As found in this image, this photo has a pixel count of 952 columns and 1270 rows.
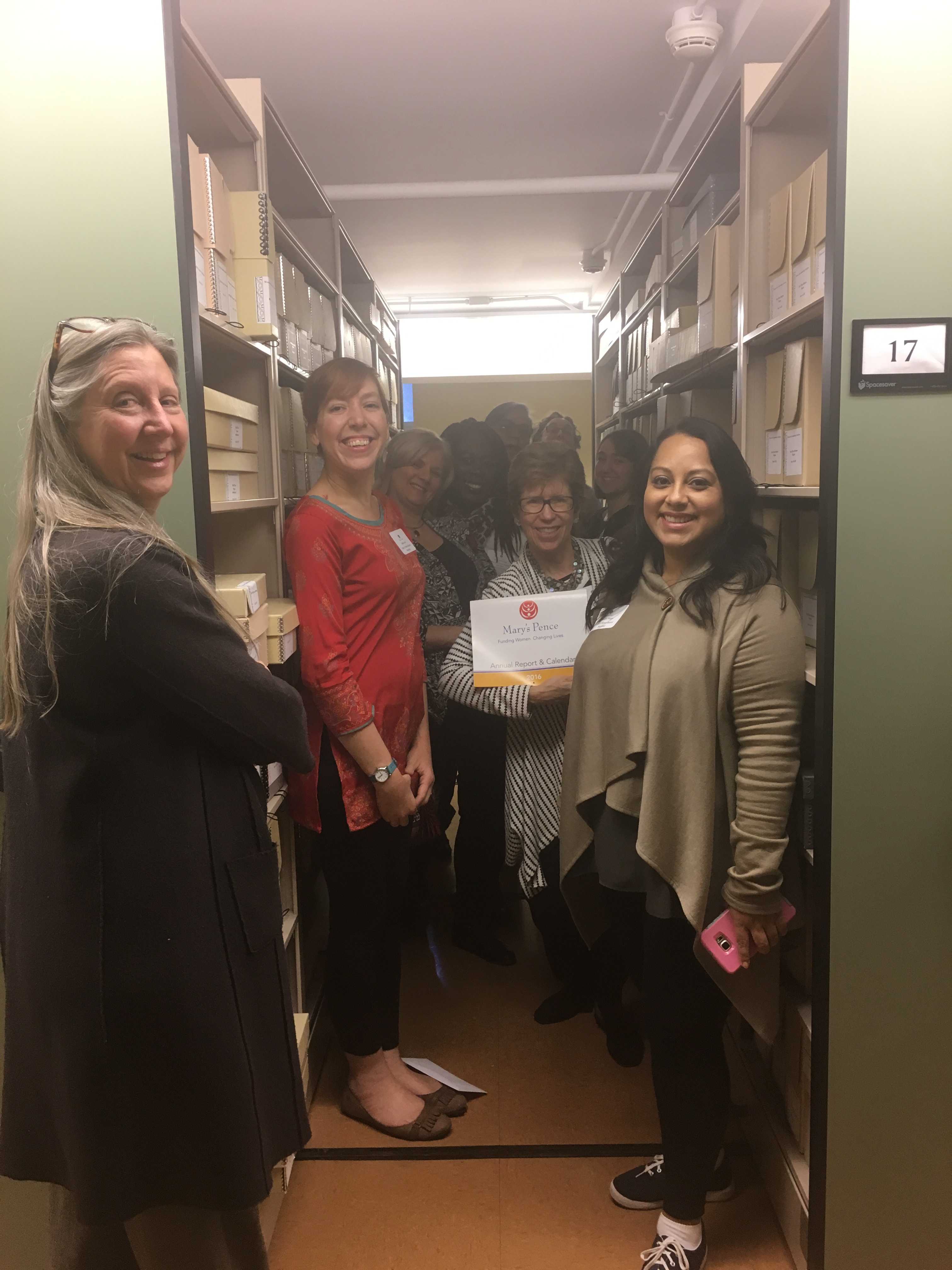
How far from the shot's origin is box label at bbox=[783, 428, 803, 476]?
5.87 feet

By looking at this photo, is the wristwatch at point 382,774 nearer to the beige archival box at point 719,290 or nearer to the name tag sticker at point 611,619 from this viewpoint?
the name tag sticker at point 611,619

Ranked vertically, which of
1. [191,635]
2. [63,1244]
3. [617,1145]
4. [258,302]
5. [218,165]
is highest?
[218,165]

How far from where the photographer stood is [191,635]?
3.54 feet

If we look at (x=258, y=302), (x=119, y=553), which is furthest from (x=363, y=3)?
(x=119, y=553)

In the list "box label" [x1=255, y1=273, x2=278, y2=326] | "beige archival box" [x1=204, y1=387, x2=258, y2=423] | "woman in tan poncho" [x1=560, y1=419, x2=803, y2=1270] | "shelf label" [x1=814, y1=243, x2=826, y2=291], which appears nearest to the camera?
"woman in tan poncho" [x1=560, y1=419, x2=803, y2=1270]

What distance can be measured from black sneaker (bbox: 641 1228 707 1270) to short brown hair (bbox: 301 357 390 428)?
1.82 metres

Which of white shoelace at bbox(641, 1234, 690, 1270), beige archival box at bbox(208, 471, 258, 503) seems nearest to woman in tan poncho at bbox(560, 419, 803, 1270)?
white shoelace at bbox(641, 1234, 690, 1270)

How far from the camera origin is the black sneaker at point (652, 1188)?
192 cm

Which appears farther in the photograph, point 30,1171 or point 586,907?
point 586,907

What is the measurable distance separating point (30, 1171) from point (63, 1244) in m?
0.12

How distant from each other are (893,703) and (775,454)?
0.67m

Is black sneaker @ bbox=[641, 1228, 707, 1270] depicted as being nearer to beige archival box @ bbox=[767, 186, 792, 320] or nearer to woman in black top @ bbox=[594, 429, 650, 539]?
beige archival box @ bbox=[767, 186, 792, 320]

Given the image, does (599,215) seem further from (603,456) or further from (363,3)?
(363,3)

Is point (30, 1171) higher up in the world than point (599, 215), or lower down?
lower down
